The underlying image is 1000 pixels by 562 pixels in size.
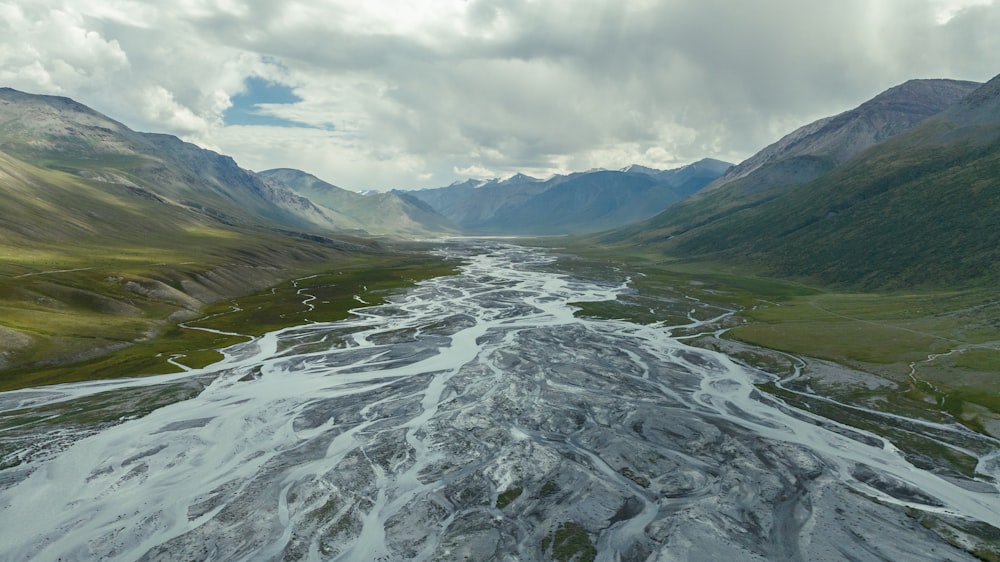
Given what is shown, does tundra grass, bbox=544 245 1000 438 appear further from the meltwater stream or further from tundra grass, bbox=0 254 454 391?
tundra grass, bbox=0 254 454 391

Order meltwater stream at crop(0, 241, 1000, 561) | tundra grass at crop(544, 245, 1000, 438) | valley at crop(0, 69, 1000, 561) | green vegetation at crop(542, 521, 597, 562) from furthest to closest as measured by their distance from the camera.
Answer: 1. tundra grass at crop(544, 245, 1000, 438)
2. valley at crop(0, 69, 1000, 561)
3. meltwater stream at crop(0, 241, 1000, 561)
4. green vegetation at crop(542, 521, 597, 562)

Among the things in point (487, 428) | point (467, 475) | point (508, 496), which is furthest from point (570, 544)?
point (487, 428)

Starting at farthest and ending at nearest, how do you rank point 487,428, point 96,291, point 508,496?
point 96,291
point 487,428
point 508,496

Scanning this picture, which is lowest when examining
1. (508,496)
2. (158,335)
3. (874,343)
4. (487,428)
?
(158,335)

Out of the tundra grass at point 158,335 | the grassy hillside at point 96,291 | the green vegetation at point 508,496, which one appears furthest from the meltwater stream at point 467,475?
the grassy hillside at point 96,291

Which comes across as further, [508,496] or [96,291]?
[96,291]

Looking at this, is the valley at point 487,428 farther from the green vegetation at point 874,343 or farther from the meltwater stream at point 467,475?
the green vegetation at point 874,343

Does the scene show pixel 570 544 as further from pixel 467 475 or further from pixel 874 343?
pixel 874 343

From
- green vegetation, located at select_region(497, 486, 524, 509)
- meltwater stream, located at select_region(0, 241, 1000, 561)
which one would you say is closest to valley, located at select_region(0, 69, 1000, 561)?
green vegetation, located at select_region(497, 486, 524, 509)
